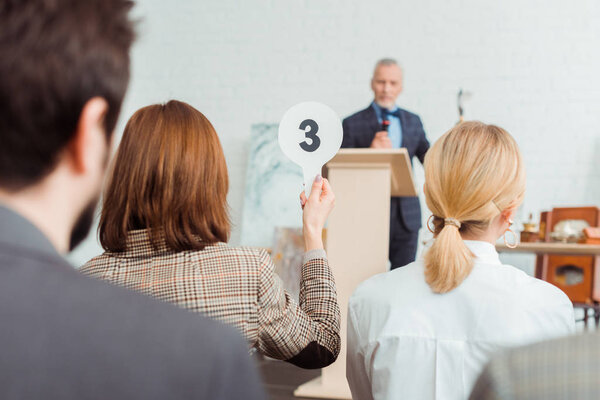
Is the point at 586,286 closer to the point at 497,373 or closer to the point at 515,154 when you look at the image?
the point at 515,154

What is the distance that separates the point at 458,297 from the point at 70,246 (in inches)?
32.8

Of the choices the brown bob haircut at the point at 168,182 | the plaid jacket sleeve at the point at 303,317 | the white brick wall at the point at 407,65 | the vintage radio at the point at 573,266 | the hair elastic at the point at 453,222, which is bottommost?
the vintage radio at the point at 573,266

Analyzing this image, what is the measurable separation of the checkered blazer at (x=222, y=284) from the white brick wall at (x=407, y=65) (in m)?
3.42

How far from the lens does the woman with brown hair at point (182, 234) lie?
105 centimetres

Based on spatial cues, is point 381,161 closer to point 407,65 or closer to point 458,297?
point 458,297

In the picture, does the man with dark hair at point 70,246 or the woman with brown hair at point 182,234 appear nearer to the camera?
the man with dark hair at point 70,246

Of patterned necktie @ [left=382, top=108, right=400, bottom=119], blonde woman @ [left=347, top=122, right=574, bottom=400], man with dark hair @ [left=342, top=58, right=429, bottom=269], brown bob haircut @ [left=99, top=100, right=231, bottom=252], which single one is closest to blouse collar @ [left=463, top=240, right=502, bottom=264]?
blonde woman @ [left=347, top=122, right=574, bottom=400]

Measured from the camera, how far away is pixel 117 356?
0.39m

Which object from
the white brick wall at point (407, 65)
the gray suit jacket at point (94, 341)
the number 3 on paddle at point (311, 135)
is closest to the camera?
the gray suit jacket at point (94, 341)

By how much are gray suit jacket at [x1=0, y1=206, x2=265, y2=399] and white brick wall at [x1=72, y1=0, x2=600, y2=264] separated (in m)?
4.06

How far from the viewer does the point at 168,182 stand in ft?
3.51

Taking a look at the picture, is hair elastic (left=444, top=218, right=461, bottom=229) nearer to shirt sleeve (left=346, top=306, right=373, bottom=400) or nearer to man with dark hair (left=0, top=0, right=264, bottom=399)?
shirt sleeve (left=346, top=306, right=373, bottom=400)

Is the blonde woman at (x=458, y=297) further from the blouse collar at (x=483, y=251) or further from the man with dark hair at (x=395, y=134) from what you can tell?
the man with dark hair at (x=395, y=134)

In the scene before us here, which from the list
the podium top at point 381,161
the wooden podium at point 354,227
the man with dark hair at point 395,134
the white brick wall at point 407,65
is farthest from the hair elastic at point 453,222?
the white brick wall at point 407,65
